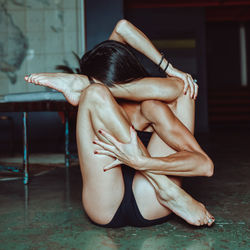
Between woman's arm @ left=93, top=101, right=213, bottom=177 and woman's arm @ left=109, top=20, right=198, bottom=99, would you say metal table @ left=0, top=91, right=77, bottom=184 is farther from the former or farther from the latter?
woman's arm @ left=93, top=101, right=213, bottom=177

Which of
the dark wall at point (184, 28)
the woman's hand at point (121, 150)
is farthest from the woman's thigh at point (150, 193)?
the dark wall at point (184, 28)

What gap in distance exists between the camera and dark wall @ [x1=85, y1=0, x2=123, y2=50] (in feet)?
15.8

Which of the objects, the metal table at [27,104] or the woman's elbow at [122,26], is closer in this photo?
the woman's elbow at [122,26]

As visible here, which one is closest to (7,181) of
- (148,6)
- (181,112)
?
(181,112)

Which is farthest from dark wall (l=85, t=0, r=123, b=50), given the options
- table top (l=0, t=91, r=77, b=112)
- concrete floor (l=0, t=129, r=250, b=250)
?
concrete floor (l=0, t=129, r=250, b=250)

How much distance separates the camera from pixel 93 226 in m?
1.36

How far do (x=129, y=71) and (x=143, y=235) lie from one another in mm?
598

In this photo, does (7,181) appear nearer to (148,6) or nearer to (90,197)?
(90,197)

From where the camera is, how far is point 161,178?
119 centimetres

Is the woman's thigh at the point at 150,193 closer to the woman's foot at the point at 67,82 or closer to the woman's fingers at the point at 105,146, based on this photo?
Answer: the woman's fingers at the point at 105,146

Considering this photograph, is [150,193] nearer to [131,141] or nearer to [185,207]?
[185,207]

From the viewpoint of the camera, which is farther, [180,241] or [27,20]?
[27,20]

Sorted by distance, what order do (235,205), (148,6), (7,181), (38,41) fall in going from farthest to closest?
(148,6) → (38,41) → (7,181) → (235,205)

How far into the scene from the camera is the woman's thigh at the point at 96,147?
1.11m
